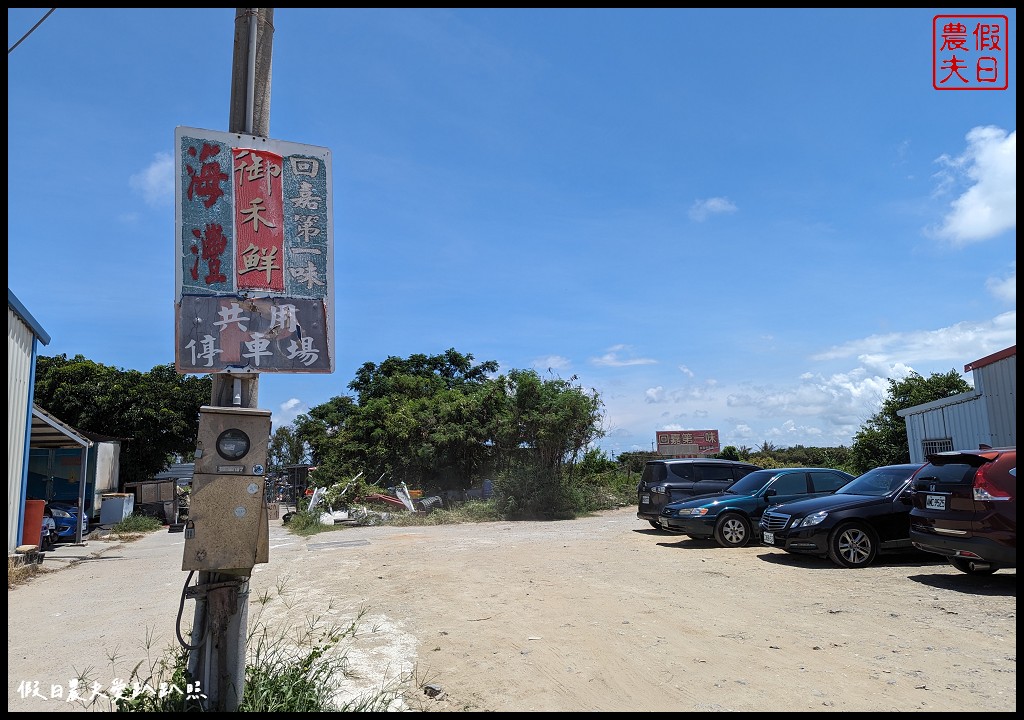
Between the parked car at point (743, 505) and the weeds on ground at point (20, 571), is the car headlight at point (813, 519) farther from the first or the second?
the weeds on ground at point (20, 571)

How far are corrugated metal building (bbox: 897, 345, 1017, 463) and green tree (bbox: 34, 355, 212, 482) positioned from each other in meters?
26.6

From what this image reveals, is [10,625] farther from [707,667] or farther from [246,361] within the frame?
[707,667]

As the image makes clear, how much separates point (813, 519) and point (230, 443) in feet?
28.6

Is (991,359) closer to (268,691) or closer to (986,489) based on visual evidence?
(986,489)

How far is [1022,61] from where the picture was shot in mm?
4410

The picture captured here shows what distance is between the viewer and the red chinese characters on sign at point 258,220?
4.29 metres

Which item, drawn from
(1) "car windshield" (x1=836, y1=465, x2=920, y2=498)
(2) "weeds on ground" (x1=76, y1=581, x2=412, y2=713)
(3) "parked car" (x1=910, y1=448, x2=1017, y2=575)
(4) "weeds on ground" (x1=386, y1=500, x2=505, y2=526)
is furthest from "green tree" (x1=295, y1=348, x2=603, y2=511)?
(2) "weeds on ground" (x1=76, y1=581, x2=412, y2=713)

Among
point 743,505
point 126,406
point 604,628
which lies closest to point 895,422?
point 743,505

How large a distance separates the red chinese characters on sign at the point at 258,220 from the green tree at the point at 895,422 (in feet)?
74.8

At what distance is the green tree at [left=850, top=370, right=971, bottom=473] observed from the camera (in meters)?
23.0

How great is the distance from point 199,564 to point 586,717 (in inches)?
95.8

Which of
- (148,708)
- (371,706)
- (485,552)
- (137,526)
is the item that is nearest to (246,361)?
(148,708)

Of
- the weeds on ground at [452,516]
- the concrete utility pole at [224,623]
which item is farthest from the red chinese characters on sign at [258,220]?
the weeds on ground at [452,516]

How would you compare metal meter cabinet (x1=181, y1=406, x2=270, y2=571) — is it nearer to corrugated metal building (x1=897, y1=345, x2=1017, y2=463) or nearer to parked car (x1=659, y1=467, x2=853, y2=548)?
parked car (x1=659, y1=467, x2=853, y2=548)
